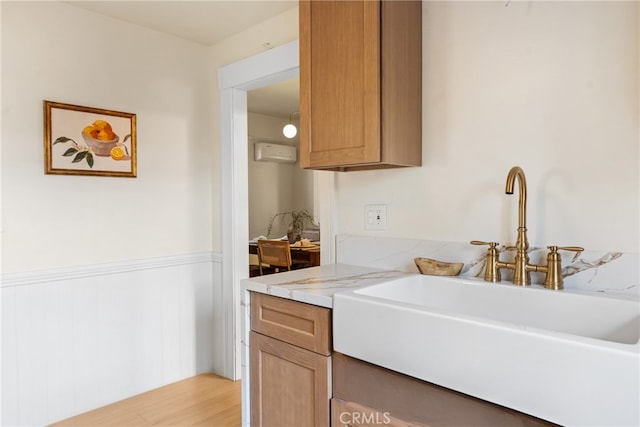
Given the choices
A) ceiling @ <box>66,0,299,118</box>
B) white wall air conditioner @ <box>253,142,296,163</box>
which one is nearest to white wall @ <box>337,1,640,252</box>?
ceiling @ <box>66,0,299,118</box>

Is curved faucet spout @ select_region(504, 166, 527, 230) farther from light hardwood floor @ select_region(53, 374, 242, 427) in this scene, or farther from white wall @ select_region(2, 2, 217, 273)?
white wall @ select_region(2, 2, 217, 273)

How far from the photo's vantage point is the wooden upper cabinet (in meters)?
1.48

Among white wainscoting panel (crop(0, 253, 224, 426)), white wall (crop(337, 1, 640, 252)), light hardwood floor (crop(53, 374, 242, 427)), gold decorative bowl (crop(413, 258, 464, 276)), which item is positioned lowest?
light hardwood floor (crop(53, 374, 242, 427))

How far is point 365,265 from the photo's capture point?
1881mm

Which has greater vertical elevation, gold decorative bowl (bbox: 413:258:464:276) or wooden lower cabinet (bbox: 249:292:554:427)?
gold decorative bowl (bbox: 413:258:464:276)


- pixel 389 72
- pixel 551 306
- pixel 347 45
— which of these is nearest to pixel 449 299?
pixel 551 306

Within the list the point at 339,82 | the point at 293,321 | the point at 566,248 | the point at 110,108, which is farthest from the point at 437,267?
the point at 110,108

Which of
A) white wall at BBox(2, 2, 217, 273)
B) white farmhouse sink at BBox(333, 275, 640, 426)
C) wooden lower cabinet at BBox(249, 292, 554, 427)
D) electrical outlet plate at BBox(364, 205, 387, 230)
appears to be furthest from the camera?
white wall at BBox(2, 2, 217, 273)

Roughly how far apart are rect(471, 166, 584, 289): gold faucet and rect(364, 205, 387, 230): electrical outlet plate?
1.71ft

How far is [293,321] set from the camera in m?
1.38

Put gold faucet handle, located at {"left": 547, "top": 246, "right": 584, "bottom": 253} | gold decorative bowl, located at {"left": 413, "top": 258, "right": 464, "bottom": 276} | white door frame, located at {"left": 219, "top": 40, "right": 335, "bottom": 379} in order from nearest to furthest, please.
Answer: gold faucet handle, located at {"left": 547, "top": 246, "right": 584, "bottom": 253} → gold decorative bowl, located at {"left": 413, "top": 258, "right": 464, "bottom": 276} → white door frame, located at {"left": 219, "top": 40, "right": 335, "bottom": 379}

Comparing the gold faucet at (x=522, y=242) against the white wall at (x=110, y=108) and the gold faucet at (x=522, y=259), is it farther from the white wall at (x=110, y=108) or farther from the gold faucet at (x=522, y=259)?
the white wall at (x=110, y=108)

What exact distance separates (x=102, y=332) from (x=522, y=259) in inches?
85.6

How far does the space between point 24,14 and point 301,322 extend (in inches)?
80.3
